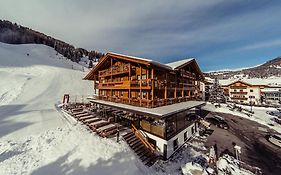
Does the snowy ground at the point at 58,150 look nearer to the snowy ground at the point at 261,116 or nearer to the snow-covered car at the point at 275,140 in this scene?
the snow-covered car at the point at 275,140

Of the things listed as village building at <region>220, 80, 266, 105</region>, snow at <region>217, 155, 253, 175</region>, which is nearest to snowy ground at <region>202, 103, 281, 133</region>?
village building at <region>220, 80, 266, 105</region>

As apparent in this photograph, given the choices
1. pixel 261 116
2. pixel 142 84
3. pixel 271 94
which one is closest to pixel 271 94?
pixel 271 94

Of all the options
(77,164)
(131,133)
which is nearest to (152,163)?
(131,133)

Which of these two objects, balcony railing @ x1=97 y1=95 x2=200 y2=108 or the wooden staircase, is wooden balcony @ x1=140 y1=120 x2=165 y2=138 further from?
balcony railing @ x1=97 y1=95 x2=200 y2=108

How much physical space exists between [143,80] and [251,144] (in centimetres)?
1611

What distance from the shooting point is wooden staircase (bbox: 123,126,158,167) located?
13.2 meters

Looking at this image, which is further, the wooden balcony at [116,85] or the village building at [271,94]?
the village building at [271,94]

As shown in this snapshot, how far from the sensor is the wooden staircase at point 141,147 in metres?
13.2

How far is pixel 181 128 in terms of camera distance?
58.6 ft

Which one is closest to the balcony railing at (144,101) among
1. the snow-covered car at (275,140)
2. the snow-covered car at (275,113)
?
the snow-covered car at (275,140)

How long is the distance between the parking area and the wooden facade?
7122mm

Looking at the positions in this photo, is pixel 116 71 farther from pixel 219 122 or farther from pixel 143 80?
pixel 219 122

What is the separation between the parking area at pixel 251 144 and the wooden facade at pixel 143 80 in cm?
712

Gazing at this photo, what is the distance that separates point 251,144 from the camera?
1911 centimetres
